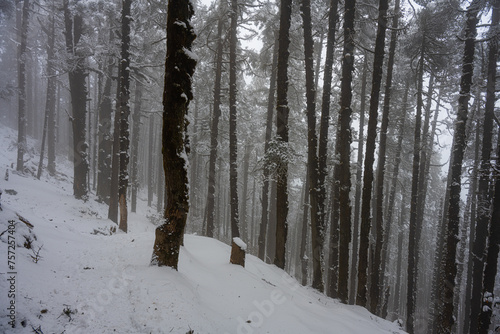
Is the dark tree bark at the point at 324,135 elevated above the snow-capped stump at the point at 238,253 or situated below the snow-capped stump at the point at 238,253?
above

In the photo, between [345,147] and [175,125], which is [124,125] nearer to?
[175,125]

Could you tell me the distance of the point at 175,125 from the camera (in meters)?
5.31

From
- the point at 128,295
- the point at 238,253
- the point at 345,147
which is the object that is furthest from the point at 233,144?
the point at 128,295

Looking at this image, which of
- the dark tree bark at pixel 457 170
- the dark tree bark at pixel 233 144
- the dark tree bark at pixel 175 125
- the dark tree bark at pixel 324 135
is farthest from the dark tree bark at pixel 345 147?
the dark tree bark at pixel 175 125

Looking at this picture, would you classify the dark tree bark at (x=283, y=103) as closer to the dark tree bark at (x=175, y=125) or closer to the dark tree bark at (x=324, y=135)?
the dark tree bark at (x=324, y=135)

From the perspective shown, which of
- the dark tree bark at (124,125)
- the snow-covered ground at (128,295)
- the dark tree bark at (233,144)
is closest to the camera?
the snow-covered ground at (128,295)

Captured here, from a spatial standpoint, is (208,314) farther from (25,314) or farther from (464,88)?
(464,88)

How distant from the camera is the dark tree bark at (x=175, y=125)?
527 cm

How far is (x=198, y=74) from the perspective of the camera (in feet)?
67.6

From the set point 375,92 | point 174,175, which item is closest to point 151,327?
point 174,175

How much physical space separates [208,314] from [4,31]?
46648mm

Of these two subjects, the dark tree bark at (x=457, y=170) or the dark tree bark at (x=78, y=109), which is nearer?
the dark tree bark at (x=457, y=170)

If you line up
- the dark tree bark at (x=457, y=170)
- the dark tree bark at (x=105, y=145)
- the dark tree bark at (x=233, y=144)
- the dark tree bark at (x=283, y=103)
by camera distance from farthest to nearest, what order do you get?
the dark tree bark at (x=105, y=145) < the dark tree bark at (x=233, y=144) < the dark tree bark at (x=457, y=170) < the dark tree bark at (x=283, y=103)

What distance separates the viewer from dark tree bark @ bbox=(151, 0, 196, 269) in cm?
527
